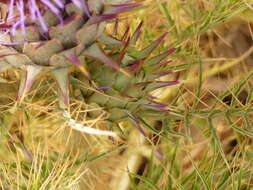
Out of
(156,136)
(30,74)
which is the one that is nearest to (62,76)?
(30,74)

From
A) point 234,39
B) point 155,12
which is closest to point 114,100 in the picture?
point 155,12

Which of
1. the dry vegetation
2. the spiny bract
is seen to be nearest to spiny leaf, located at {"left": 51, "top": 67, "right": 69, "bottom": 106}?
the spiny bract

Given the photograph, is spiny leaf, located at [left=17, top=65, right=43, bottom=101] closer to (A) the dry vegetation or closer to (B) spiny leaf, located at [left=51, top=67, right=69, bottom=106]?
(B) spiny leaf, located at [left=51, top=67, right=69, bottom=106]

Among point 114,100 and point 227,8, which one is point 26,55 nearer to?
point 114,100

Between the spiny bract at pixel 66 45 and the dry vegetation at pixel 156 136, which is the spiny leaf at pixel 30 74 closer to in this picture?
the spiny bract at pixel 66 45

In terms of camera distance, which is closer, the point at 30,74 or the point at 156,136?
the point at 30,74

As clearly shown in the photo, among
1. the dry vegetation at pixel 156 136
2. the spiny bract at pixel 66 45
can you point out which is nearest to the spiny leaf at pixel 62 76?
the spiny bract at pixel 66 45

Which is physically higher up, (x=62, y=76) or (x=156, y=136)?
(x=62, y=76)

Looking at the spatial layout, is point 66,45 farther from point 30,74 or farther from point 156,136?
Result: point 156,136
